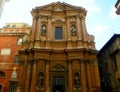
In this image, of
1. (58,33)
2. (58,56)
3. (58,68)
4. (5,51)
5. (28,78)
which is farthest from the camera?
(5,51)

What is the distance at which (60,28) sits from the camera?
2261cm

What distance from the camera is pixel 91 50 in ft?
66.6

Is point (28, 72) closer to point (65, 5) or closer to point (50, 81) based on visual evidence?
point (50, 81)

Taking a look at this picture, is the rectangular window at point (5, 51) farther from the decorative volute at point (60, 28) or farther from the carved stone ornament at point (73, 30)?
the carved stone ornament at point (73, 30)

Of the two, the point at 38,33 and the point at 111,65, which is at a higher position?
the point at 38,33

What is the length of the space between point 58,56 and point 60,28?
4.07 meters

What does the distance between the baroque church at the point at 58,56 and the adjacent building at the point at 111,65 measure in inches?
115

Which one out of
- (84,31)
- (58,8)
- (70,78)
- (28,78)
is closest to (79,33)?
(84,31)

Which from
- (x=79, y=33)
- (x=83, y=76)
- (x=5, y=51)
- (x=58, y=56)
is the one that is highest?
(x=79, y=33)

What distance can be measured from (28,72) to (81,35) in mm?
7653

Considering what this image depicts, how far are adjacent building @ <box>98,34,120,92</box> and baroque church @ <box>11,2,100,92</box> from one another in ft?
9.61

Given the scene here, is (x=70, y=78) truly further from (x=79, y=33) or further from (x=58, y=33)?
(x=58, y=33)

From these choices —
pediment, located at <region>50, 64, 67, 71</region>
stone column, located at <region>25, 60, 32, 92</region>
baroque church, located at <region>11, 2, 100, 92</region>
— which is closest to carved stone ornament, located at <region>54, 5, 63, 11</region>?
baroque church, located at <region>11, 2, 100, 92</region>

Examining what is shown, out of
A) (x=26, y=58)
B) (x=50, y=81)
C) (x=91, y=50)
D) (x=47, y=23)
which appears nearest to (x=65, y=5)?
(x=47, y=23)
